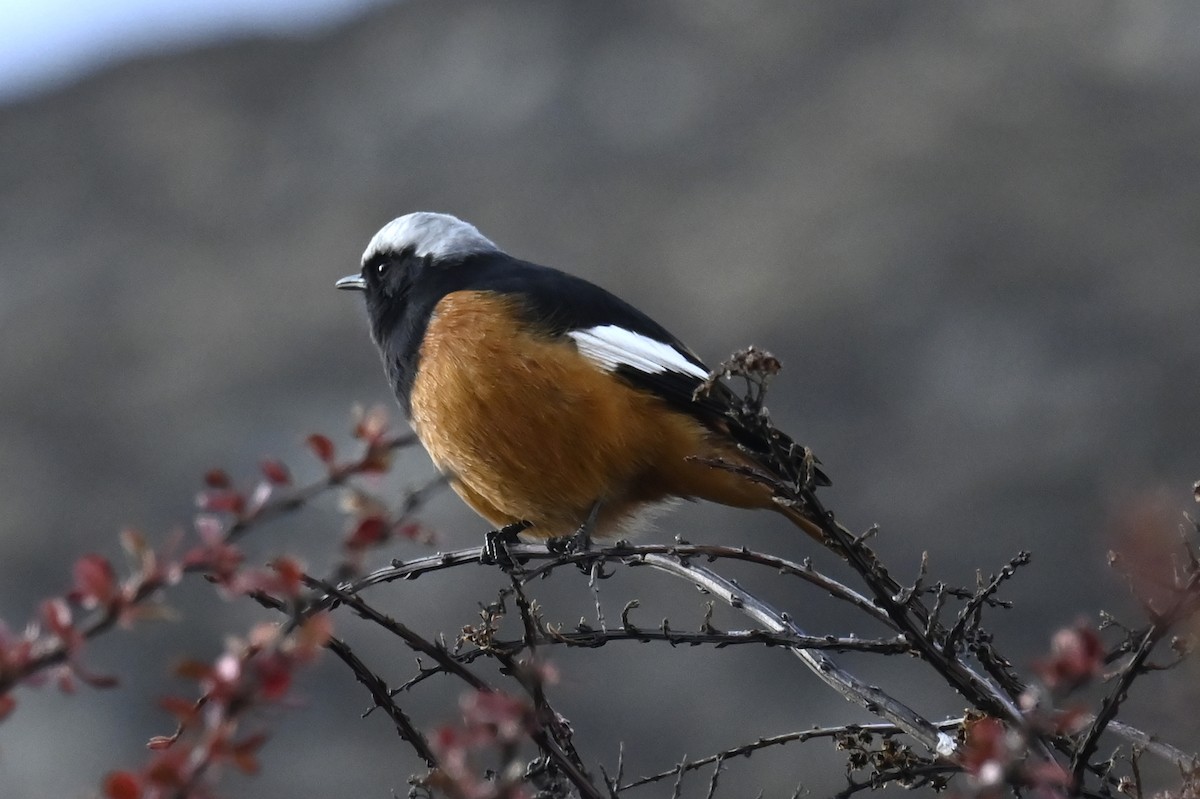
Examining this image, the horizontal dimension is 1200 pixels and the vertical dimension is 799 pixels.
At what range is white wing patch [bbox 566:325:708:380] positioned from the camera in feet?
16.4

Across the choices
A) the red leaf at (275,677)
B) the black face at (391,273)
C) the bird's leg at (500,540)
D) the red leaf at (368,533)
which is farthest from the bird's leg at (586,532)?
the red leaf at (275,677)

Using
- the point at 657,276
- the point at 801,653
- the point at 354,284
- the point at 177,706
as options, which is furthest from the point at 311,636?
the point at 657,276

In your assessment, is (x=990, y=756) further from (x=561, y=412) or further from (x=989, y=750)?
(x=561, y=412)

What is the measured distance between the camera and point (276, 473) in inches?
64.4

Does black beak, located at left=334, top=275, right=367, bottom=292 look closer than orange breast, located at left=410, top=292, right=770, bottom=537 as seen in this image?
No

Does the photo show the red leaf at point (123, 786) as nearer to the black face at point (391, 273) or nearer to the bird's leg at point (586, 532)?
the bird's leg at point (586, 532)

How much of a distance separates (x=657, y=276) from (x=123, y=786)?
19253 mm

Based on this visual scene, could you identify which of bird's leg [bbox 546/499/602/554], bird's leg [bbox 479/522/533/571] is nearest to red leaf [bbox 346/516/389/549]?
bird's leg [bbox 479/522/533/571]

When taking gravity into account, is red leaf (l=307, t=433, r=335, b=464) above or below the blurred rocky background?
below

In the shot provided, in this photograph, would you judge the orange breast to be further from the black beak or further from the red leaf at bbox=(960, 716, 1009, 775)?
the red leaf at bbox=(960, 716, 1009, 775)

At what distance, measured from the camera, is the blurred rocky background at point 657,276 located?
1295 centimetres

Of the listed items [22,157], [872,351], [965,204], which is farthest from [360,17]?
[872,351]

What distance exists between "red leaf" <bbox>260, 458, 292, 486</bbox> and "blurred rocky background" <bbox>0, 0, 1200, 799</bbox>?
470cm

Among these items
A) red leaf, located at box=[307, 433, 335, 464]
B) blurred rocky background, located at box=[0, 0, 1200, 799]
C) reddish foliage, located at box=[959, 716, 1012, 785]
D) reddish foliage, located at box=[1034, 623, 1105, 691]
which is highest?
blurred rocky background, located at box=[0, 0, 1200, 799]
